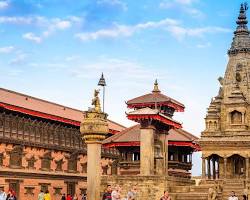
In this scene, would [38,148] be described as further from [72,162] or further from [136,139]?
[136,139]

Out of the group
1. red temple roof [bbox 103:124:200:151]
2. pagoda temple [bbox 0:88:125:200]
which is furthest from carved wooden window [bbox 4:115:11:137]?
red temple roof [bbox 103:124:200:151]

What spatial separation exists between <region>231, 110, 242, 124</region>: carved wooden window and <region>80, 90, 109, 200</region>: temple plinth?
3039 cm

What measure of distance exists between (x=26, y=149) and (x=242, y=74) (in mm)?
20900

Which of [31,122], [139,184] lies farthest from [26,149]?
[139,184]

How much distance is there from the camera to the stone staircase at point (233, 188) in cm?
3928

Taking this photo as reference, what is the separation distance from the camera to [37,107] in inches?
2048

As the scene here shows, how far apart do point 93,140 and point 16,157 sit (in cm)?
2354

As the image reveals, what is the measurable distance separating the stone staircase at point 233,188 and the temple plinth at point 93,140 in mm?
15863

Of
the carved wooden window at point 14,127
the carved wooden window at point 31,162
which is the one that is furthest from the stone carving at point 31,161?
the carved wooden window at point 14,127

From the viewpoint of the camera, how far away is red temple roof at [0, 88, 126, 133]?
4690 centimetres

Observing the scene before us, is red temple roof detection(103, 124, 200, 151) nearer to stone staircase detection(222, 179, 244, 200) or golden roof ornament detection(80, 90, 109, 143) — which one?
stone staircase detection(222, 179, 244, 200)

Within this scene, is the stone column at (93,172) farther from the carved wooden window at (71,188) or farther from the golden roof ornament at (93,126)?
the carved wooden window at (71,188)

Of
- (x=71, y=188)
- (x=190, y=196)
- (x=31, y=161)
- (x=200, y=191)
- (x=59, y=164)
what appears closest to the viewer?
(x=190, y=196)

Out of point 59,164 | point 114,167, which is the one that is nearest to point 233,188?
point 59,164
